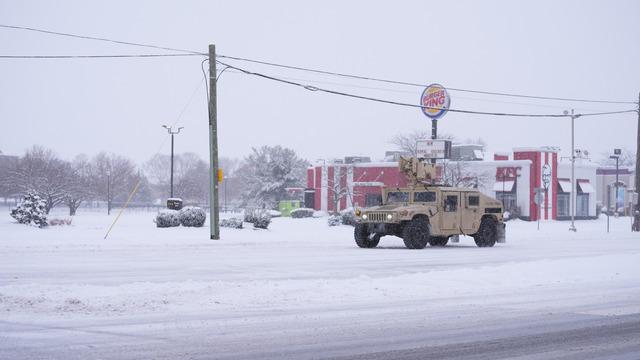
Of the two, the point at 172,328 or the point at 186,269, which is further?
the point at 186,269

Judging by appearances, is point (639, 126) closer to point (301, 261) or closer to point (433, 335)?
point (301, 261)

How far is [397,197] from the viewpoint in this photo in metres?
26.3

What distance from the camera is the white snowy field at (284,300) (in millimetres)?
8508

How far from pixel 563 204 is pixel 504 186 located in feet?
24.9

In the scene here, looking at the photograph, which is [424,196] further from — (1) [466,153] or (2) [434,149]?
(1) [466,153]

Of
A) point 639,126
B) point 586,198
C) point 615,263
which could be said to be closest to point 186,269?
point 615,263

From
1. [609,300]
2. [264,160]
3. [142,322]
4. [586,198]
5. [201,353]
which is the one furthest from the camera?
[264,160]

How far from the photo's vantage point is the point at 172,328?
30.7 feet

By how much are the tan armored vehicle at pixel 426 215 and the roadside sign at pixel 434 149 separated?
692 centimetres

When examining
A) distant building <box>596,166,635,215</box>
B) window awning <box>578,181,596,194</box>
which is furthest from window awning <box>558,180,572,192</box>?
distant building <box>596,166,635,215</box>

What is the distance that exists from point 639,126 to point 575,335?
39.0 m

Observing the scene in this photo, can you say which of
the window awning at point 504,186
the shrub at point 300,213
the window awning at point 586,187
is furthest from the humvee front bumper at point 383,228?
the window awning at point 586,187

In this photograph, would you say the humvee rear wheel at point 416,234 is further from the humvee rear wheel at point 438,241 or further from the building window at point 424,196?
the humvee rear wheel at point 438,241

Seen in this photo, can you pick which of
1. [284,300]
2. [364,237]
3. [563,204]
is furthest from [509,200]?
[284,300]
